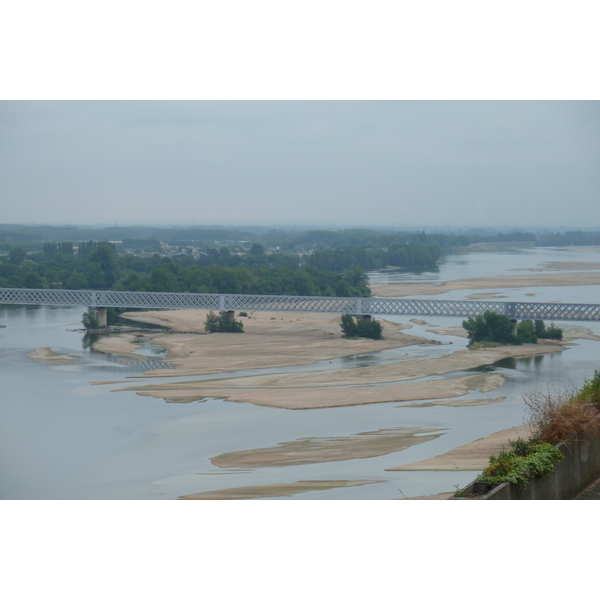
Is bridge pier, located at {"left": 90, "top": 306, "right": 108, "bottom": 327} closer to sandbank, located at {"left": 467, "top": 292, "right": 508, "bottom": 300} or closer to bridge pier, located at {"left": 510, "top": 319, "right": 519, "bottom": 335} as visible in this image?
bridge pier, located at {"left": 510, "top": 319, "right": 519, "bottom": 335}

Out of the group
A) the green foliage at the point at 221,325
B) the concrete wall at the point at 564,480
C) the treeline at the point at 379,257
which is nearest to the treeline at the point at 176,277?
the treeline at the point at 379,257

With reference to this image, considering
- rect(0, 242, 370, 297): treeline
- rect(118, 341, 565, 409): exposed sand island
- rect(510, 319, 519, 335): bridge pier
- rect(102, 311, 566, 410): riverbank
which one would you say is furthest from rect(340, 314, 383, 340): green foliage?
rect(0, 242, 370, 297): treeline

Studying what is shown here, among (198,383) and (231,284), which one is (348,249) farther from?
(198,383)

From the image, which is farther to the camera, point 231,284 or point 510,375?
point 231,284

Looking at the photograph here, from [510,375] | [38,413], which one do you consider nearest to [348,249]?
[510,375]

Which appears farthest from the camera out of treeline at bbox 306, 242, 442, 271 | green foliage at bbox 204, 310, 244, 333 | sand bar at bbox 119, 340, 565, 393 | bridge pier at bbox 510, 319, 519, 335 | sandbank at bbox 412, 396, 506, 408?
treeline at bbox 306, 242, 442, 271

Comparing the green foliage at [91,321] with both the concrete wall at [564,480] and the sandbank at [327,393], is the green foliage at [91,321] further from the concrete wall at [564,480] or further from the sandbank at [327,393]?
the concrete wall at [564,480]
